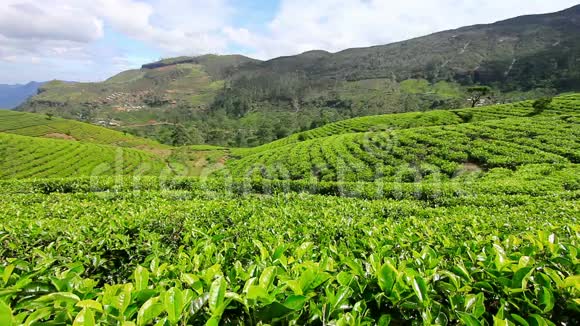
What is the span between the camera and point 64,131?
99750 millimetres

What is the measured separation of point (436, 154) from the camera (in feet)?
74.4

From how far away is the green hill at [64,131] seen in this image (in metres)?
97.1

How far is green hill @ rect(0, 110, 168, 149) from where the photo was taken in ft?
318

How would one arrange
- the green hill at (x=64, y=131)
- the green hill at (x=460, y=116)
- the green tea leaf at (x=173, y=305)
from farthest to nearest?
1. the green hill at (x=64, y=131)
2. the green hill at (x=460, y=116)
3. the green tea leaf at (x=173, y=305)

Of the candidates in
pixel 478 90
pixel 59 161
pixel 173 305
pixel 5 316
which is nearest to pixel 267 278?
pixel 173 305

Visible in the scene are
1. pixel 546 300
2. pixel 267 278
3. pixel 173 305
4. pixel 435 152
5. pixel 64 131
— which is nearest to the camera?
pixel 173 305

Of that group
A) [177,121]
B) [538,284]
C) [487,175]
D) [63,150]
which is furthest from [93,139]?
[538,284]

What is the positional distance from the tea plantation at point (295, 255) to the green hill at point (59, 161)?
140 feet

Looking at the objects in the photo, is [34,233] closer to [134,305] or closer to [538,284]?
[134,305]

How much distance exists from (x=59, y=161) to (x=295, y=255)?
220 ft

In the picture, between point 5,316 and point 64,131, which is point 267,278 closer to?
point 5,316

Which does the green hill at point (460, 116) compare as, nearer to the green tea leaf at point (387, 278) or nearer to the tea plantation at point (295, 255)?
the tea plantation at point (295, 255)

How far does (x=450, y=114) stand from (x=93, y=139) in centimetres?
10375

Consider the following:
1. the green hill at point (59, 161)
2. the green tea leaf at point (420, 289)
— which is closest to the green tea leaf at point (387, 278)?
the green tea leaf at point (420, 289)
